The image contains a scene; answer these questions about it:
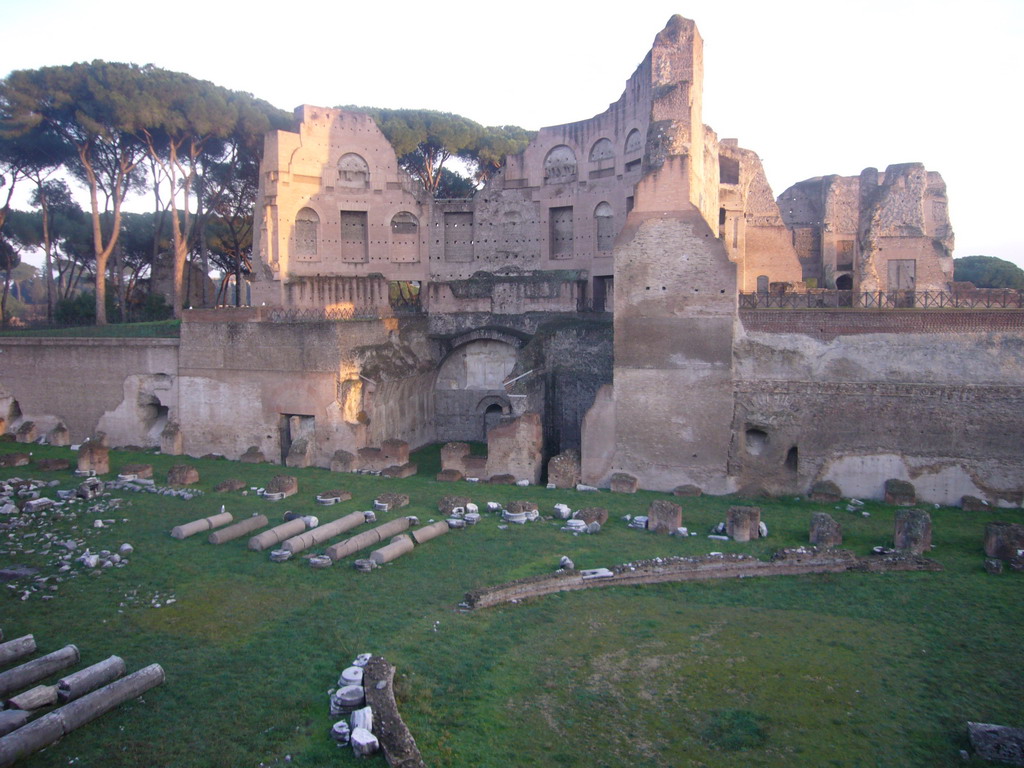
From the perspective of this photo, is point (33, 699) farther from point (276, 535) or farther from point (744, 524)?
point (744, 524)

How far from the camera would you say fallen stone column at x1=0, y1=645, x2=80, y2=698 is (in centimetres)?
619

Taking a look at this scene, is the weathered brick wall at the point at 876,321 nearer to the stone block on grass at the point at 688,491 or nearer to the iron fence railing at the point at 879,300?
the iron fence railing at the point at 879,300

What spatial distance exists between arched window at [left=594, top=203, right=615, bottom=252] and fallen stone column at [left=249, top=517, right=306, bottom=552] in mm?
13901

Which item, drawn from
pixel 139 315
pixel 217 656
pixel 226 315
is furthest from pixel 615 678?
pixel 139 315

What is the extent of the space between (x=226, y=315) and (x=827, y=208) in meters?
17.3

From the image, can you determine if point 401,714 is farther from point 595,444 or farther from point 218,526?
point 595,444

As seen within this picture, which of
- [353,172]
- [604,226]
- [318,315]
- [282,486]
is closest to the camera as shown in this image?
[282,486]

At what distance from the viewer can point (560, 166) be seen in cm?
2311

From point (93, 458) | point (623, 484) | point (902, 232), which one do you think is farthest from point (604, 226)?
point (93, 458)

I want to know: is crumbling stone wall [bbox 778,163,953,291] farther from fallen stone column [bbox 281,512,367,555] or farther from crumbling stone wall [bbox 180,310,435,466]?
fallen stone column [bbox 281,512,367,555]

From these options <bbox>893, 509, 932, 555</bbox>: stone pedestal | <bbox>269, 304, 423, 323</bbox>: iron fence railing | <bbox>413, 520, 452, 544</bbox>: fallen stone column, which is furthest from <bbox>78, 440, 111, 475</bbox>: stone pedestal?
<bbox>893, 509, 932, 555</bbox>: stone pedestal

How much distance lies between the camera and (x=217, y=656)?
22.8 ft

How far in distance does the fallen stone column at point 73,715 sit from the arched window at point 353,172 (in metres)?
19.2

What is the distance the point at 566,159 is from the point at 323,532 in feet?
52.5
